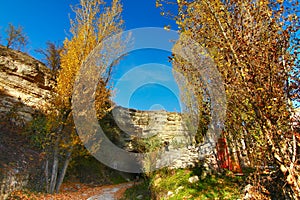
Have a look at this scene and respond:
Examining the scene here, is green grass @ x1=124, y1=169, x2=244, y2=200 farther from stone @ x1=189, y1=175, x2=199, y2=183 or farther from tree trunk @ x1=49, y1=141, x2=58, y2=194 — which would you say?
tree trunk @ x1=49, y1=141, x2=58, y2=194

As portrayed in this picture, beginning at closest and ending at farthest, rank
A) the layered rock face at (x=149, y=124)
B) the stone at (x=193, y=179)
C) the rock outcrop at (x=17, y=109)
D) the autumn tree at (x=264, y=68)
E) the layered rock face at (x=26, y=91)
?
the autumn tree at (x=264, y=68) < the stone at (x=193, y=179) < the rock outcrop at (x=17, y=109) < the layered rock face at (x=26, y=91) < the layered rock face at (x=149, y=124)

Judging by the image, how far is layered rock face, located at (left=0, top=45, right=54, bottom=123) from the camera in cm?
820

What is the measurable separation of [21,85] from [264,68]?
10.1 m

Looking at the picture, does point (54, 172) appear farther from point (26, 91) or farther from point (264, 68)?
point (264, 68)

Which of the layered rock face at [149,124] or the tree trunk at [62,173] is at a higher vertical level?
the layered rock face at [149,124]

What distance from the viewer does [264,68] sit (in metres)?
2.05

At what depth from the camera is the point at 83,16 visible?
9297 millimetres

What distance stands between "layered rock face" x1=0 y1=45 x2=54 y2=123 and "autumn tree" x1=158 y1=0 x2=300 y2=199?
25.8ft

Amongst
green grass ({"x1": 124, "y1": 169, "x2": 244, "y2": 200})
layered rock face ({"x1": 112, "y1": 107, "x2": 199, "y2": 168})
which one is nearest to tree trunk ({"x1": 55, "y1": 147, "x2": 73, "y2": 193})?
green grass ({"x1": 124, "y1": 169, "x2": 244, "y2": 200})

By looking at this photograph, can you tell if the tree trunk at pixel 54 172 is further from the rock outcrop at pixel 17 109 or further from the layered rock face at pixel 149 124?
the layered rock face at pixel 149 124

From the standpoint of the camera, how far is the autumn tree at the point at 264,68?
2.04m

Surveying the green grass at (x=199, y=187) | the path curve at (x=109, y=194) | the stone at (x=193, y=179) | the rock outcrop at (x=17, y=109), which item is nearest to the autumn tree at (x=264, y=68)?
the green grass at (x=199, y=187)

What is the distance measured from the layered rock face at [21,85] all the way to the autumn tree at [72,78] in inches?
46.1

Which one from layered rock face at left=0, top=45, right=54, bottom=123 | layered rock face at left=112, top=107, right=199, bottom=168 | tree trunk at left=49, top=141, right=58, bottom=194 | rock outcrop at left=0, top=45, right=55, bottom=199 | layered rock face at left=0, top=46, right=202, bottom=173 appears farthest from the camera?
layered rock face at left=112, top=107, right=199, bottom=168
